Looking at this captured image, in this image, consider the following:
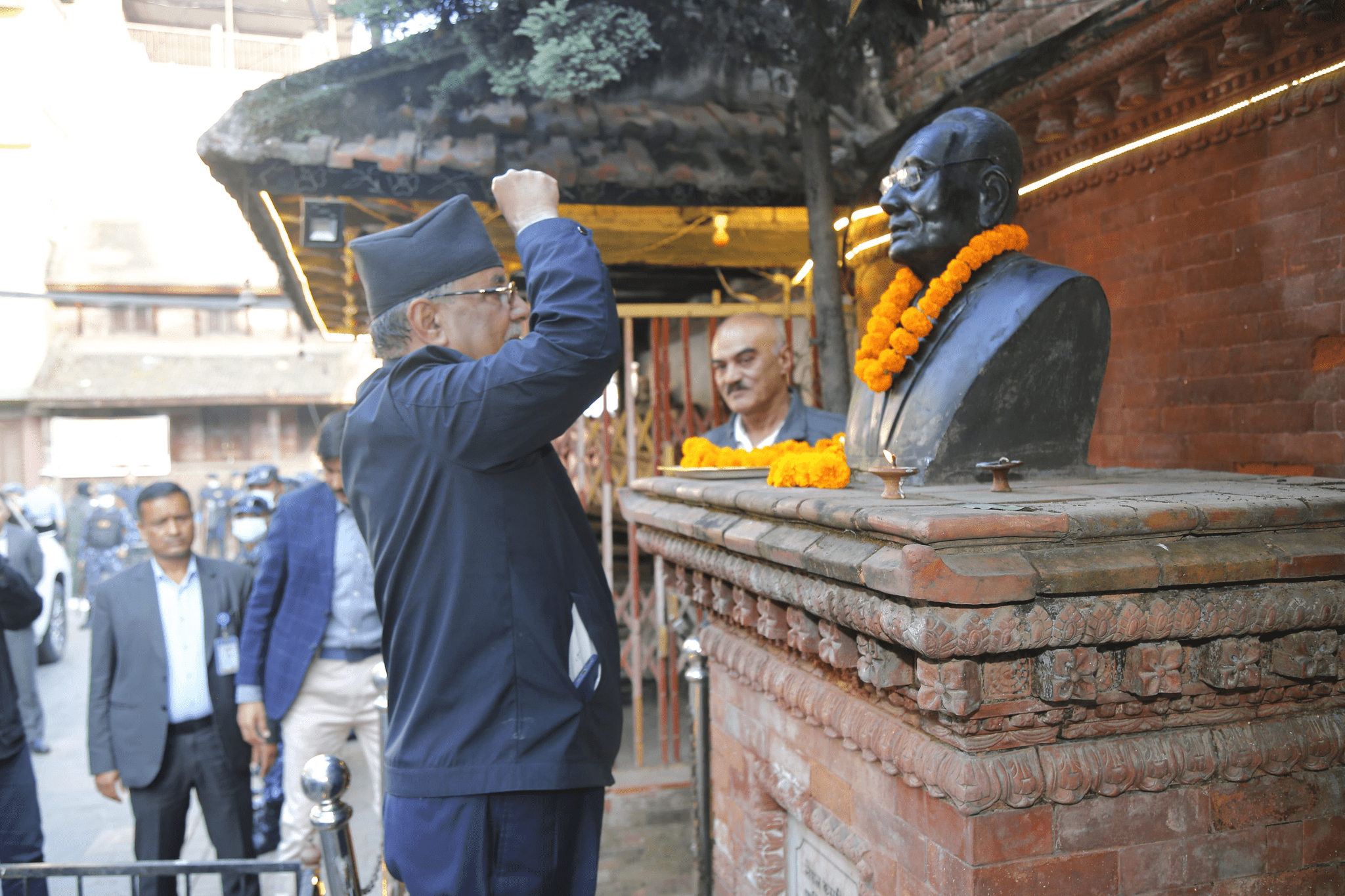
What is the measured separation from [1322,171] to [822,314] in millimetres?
2035

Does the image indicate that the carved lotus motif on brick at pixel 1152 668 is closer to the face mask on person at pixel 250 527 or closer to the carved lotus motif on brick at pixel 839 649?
the carved lotus motif on brick at pixel 839 649

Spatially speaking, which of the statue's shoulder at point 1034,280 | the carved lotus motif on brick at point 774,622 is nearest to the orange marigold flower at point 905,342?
the statue's shoulder at point 1034,280

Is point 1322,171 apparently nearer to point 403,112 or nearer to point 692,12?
point 692,12

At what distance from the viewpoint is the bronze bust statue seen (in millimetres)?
1950

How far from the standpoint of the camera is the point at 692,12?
4.52 meters

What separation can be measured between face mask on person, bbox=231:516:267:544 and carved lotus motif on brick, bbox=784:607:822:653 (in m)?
6.76

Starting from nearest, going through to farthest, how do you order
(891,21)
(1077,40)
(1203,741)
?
1. (1203,741)
2. (1077,40)
3. (891,21)

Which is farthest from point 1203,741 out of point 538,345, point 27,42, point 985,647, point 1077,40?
point 27,42

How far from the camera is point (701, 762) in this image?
3.00 meters

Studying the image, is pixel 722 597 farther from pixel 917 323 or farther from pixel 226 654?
pixel 226 654

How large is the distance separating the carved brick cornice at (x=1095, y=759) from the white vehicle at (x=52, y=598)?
915 centimetres

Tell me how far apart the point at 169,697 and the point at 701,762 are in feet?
7.17

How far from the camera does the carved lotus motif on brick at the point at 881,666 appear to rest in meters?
1.53

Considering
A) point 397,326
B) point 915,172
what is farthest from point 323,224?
point 915,172
